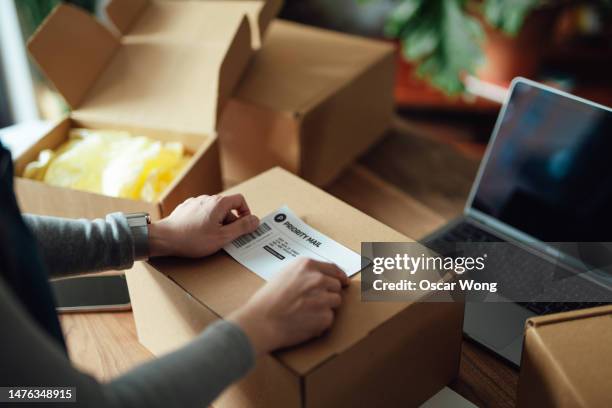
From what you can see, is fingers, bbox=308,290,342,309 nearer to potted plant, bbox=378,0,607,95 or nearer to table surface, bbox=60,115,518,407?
table surface, bbox=60,115,518,407

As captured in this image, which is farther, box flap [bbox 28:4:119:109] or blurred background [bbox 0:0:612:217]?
blurred background [bbox 0:0:612:217]

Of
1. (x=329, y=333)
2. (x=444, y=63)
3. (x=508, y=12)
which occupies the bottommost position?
(x=329, y=333)

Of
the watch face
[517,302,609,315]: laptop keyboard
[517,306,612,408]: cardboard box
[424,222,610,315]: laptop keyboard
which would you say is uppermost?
the watch face

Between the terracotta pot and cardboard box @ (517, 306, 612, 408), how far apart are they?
1.72 m

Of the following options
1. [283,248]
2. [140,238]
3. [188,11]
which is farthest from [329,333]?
[188,11]

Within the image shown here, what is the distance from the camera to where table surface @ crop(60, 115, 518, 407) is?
0.99 meters

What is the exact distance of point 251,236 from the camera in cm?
98

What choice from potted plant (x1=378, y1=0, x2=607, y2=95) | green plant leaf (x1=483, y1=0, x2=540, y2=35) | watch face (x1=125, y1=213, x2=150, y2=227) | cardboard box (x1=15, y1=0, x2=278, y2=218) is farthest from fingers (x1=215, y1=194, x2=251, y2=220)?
green plant leaf (x1=483, y1=0, x2=540, y2=35)

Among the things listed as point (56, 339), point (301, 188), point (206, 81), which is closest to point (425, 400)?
point (301, 188)

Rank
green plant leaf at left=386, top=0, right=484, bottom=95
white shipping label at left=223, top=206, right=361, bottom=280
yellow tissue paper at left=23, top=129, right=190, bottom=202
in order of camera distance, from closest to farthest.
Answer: white shipping label at left=223, top=206, right=361, bottom=280
yellow tissue paper at left=23, top=129, right=190, bottom=202
green plant leaf at left=386, top=0, right=484, bottom=95

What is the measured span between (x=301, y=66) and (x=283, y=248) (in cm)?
65

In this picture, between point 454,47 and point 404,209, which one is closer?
point 404,209

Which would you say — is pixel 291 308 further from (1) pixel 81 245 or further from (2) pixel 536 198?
(2) pixel 536 198

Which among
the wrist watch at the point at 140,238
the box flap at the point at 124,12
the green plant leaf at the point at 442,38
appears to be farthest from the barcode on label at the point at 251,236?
the green plant leaf at the point at 442,38
